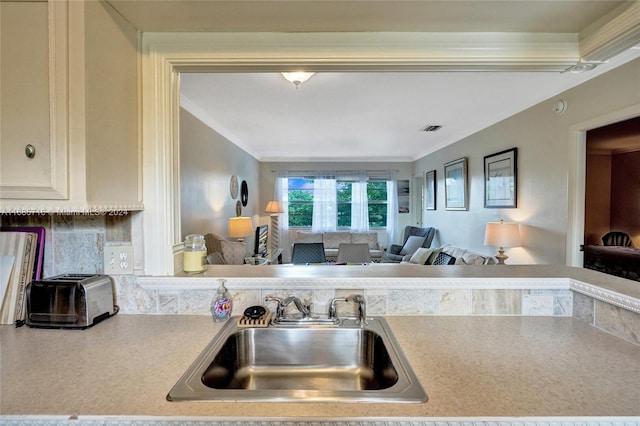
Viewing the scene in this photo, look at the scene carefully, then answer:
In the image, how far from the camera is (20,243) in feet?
3.69

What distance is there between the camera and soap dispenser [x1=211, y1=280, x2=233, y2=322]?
44.1 inches

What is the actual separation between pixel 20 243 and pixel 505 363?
1760 millimetres

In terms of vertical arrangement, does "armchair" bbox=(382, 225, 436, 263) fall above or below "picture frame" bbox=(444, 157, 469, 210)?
below

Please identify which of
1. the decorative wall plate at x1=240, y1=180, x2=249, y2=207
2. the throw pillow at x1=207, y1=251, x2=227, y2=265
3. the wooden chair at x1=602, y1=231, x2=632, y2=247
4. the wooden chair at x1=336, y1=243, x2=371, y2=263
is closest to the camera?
the throw pillow at x1=207, y1=251, x2=227, y2=265

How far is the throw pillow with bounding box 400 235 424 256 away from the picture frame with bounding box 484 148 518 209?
1.84 meters

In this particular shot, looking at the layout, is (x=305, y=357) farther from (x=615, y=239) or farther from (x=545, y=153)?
(x=615, y=239)

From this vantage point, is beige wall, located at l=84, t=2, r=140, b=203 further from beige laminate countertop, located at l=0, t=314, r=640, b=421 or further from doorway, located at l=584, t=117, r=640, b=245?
doorway, located at l=584, t=117, r=640, b=245

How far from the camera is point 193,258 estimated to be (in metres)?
1.25

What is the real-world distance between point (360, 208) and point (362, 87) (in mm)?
4088

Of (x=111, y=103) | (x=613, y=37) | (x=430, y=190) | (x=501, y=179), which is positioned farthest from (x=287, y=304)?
(x=430, y=190)

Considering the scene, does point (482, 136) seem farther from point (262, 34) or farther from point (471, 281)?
point (262, 34)

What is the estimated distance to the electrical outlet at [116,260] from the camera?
118cm

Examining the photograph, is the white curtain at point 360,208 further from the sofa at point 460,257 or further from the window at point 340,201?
the sofa at point 460,257

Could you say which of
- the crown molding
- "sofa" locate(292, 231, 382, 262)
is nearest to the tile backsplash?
the crown molding
